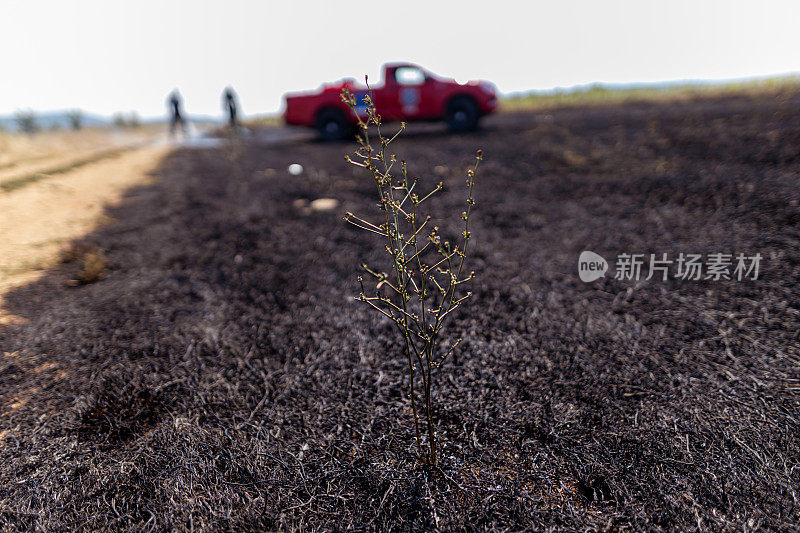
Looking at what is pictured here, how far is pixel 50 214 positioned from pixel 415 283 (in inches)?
202

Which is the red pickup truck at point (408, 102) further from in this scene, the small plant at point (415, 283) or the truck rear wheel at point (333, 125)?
the small plant at point (415, 283)

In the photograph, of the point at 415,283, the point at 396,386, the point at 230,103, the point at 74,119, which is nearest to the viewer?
the point at 396,386

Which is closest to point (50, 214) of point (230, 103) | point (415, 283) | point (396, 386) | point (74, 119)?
Result: point (415, 283)

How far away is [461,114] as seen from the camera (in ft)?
34.2

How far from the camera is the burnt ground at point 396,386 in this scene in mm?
1744

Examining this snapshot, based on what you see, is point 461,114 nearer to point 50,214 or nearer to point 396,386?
point 50,214

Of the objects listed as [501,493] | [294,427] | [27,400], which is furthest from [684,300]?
[27,400]

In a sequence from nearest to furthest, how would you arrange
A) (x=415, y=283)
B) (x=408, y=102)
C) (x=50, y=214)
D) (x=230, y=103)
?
(x=415, y=283)
(x=50, y=214)
(x=408, y=102)
(x=230, y=103)

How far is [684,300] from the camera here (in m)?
3.21

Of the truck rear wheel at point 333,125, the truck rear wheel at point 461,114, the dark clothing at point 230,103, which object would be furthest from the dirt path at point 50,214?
→ the truck rear wheel at point 461,114

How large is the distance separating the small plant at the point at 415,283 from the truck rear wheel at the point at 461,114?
235 inches

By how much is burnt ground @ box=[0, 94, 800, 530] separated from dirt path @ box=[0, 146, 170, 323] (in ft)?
0.91

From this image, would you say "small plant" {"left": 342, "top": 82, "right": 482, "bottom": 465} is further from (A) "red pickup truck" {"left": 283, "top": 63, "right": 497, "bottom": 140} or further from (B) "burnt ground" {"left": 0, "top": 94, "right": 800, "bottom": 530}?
(A) "red pickup truck" {"left": 283, "top": 63, "right": 497, "bottom": 140}

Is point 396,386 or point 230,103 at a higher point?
point 230,103
